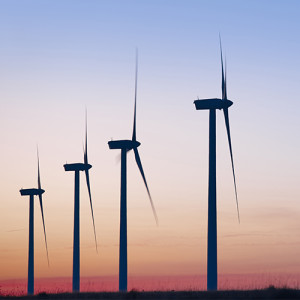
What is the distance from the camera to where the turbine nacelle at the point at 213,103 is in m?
118

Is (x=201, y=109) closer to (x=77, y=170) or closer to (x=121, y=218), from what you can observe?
(x=121, y=218)

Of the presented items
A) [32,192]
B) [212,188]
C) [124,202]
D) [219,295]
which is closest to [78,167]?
[32,192]

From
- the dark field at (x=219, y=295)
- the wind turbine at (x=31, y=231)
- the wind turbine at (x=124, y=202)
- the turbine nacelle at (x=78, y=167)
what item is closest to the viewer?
the dark field at (x=219, y=295)

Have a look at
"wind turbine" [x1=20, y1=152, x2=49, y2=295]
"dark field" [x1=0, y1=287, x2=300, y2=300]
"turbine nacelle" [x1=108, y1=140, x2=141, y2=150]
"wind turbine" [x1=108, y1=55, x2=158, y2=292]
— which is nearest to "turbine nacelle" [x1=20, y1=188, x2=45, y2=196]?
"wind turbine" [x1=20, y1=152, x2=49, y2=295]

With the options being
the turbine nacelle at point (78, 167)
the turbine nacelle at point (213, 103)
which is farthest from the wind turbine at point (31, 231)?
the turbine nacelle at point (213, 103)

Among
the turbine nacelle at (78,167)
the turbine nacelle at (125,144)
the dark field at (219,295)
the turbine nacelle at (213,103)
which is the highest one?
the turbine nacelle at (213,103)

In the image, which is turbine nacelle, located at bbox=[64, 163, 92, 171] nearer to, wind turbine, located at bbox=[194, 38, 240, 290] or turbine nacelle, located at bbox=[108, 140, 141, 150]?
turbine nacelle, located at bbox=[108, 140, 141, 150]

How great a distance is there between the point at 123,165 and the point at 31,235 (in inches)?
1398

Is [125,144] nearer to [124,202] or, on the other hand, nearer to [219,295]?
[124,202]

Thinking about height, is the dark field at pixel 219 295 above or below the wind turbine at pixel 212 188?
below

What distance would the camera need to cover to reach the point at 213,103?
389 feet

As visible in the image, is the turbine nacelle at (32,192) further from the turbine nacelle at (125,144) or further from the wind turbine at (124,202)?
the wind turbine at (124,202)

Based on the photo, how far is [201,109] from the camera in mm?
119562

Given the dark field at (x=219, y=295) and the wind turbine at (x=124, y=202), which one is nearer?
the dark field at (x=219, y=295)
